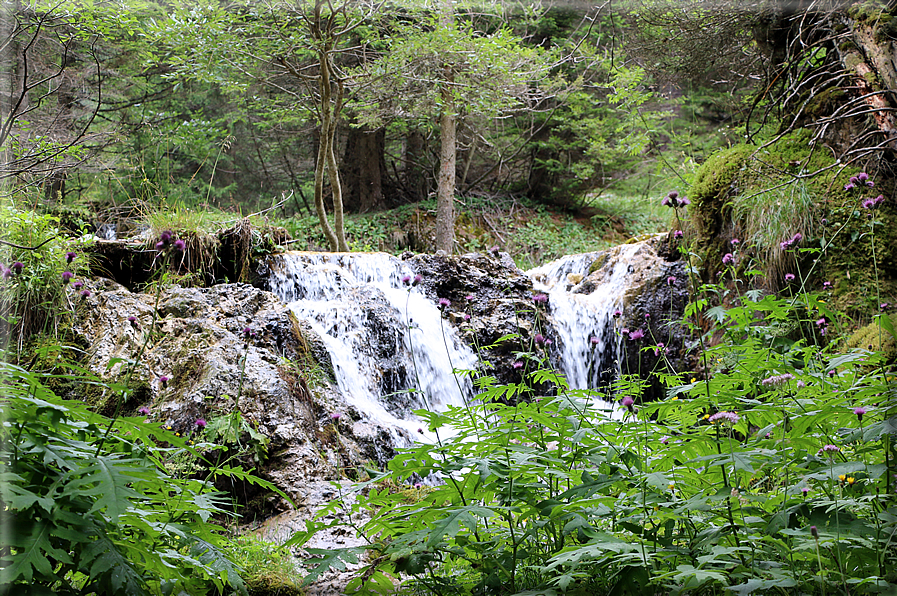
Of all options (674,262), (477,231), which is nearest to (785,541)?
(674,262)

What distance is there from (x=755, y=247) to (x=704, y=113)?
32.6ft

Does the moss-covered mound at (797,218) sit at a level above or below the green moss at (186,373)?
above

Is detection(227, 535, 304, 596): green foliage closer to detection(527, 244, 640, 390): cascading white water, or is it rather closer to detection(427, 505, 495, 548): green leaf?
detection(427, 505, 495, 548): green leaf

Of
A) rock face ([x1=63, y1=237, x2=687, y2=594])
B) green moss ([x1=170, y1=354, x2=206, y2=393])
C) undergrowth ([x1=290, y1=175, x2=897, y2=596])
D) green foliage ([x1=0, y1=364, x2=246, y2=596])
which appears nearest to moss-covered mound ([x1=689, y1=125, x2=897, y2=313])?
rock face ([x1=63, y1=237, x2=687, y2=594])

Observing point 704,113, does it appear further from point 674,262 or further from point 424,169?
point 674,262

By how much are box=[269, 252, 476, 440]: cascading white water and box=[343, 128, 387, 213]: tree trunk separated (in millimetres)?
6865

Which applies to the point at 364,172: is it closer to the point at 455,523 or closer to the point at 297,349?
the point at 297,349

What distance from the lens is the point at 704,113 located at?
13508 millimetres

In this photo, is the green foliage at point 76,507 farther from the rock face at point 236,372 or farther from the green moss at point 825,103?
the green moss at point 825,103

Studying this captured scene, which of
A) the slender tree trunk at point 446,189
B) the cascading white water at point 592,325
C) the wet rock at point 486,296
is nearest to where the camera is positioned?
the wet rock at point 486,296

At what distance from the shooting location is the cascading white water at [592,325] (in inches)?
271

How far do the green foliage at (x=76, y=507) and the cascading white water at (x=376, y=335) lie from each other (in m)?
3.02

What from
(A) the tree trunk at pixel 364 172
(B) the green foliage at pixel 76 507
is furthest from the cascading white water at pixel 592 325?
(A) the tree trunk at pixel 364 172

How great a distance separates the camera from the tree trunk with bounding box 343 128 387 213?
13.7 metres
